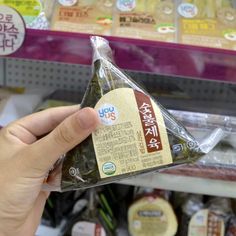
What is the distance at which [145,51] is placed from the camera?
0.99m

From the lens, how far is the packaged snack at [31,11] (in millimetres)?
1003

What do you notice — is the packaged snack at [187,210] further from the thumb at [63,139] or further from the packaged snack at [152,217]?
the thumb at [63,139]

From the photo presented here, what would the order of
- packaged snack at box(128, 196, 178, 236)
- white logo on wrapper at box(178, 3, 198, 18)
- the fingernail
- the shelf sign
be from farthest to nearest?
1. packaged snack at box(128, 196, 178, 236)
2. white logo on wrapper at box(178, 3, 198, 18)
3. the shelf sign
4. the fingernail

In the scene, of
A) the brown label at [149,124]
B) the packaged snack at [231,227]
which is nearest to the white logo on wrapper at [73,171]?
the brown label at [149,124]

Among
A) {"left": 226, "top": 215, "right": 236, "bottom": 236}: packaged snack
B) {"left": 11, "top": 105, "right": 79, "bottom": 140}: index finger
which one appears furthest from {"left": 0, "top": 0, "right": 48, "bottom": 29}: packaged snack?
{"left": 226, "top": 215, "right": 236, "bottom": 236}: packaged snack

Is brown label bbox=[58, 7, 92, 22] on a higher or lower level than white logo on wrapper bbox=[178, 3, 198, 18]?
lower

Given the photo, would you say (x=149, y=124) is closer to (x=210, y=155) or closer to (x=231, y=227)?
(x=210, y=155)

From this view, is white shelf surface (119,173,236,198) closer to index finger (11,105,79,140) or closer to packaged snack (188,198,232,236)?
packaged snack (188,198,232,236)

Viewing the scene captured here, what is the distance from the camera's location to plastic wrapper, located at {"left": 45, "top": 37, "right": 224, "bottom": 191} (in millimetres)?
672

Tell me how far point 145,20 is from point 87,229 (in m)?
0.55

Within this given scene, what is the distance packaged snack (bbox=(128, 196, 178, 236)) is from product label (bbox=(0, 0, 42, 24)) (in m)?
0.52

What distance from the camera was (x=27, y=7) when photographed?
1041mm

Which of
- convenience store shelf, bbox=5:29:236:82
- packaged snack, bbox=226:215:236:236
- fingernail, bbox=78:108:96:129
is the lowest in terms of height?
packaged snack, bbox=226:215:236:236

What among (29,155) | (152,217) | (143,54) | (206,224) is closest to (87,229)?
(152,217)
